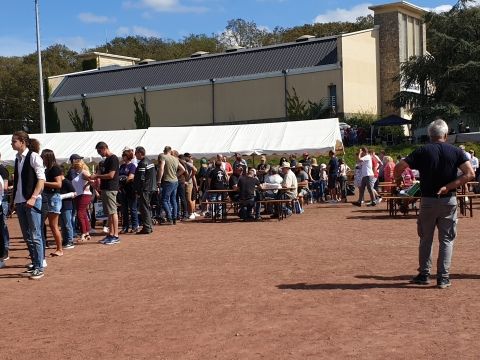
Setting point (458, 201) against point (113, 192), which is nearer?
point (113, 192)

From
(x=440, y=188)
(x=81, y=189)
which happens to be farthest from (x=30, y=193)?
(x=440, y=188)

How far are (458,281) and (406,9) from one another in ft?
140

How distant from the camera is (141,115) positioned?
48562 millimetres

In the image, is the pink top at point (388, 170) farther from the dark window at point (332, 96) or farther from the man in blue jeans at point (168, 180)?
the dark window at point (332, 96)

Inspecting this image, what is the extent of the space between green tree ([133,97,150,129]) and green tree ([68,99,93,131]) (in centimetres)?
443

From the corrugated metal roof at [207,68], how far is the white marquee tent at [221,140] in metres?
22.0

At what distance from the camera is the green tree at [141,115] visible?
4822cm

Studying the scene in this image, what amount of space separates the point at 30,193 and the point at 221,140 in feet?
44.5

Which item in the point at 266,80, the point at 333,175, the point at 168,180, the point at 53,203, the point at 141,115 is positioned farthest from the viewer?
the point at 141,115

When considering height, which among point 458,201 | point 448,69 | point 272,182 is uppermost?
point 448,69

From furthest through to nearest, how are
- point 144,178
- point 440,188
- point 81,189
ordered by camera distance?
1. point 144,178
2. point 81,189
3. point 440,188

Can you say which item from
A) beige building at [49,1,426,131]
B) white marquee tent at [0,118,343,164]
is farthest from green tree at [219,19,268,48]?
white marquee tent at [0,118,343,164]

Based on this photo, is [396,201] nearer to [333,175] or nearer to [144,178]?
[333,175]

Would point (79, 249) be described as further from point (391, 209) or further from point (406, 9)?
point (406, 9)
